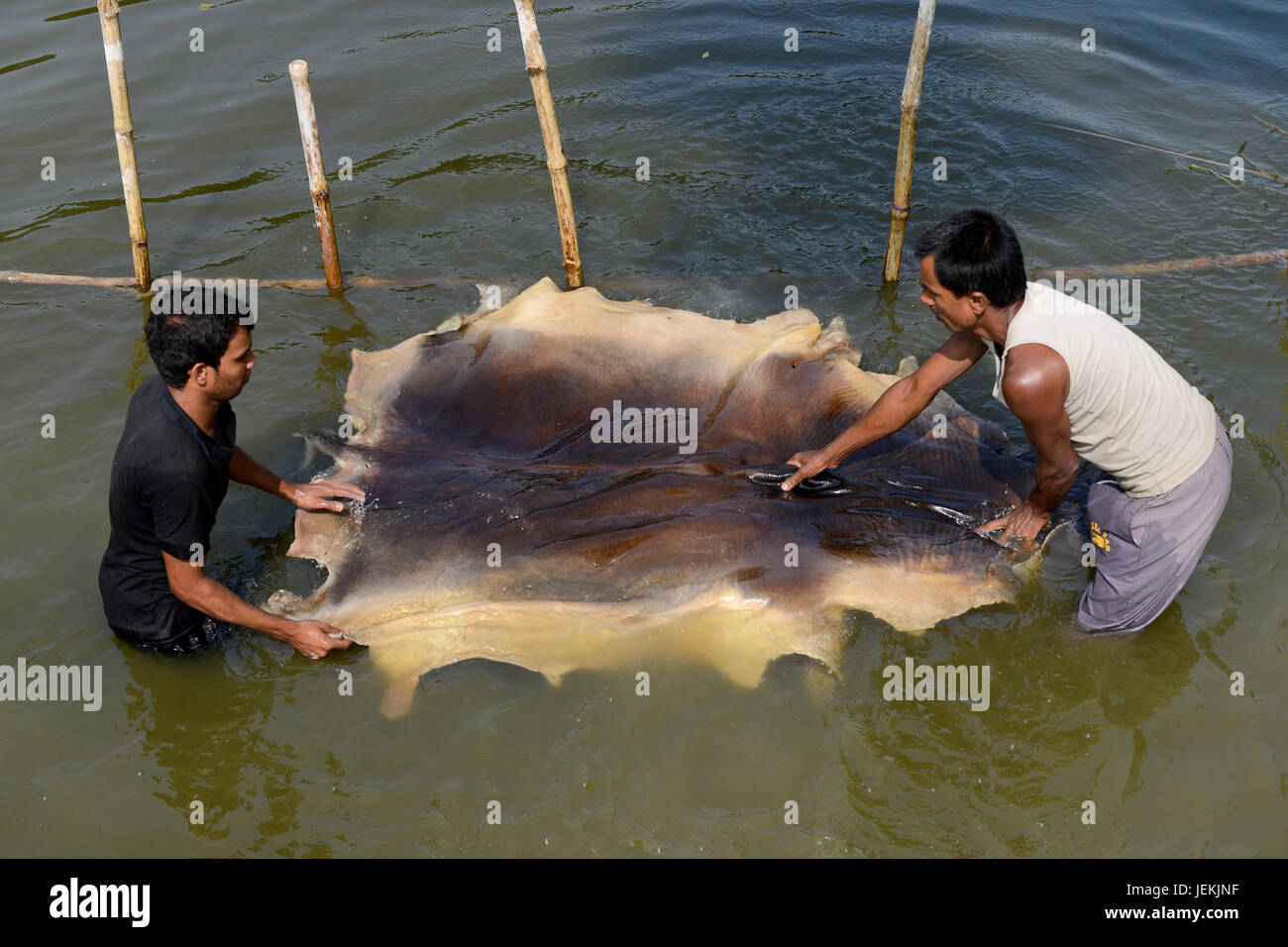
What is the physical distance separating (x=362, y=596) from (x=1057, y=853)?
3.84m

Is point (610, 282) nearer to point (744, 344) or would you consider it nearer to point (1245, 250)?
point (744, 344)

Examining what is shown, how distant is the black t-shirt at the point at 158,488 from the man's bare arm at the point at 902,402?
311 cm

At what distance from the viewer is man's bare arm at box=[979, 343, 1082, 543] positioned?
4684 mm

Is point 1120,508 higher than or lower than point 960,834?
higher

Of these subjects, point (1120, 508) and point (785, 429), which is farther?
point (785, 429)

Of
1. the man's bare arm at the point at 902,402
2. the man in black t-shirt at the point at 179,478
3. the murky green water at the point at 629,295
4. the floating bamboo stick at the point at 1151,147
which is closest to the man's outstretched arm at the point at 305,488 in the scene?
the man in black t-shirt at the point at 179,478

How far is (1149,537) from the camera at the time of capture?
5219 mm

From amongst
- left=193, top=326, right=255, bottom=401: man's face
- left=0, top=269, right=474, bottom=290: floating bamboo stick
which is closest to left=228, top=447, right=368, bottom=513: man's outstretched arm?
left=193, top=326, right=255, bottom=401: man's face

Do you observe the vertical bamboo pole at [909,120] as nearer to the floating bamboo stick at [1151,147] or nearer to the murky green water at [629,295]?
the murky green water at [629,295]

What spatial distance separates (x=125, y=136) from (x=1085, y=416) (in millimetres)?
8014

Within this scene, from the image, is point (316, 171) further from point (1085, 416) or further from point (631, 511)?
point (1085, 416)

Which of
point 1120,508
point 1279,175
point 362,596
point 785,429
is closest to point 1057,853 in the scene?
point 1120,508

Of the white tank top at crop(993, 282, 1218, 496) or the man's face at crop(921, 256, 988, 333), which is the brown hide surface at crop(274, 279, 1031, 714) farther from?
the man's face at crop(921, 256, 988, 333)

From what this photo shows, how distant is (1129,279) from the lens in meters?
8.95
